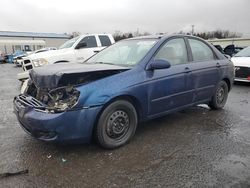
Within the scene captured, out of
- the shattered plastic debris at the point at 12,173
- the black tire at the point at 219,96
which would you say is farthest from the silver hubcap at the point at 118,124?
the black tire at the point at 219,96

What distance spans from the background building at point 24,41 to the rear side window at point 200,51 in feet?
136

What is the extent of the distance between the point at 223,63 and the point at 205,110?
1.11m

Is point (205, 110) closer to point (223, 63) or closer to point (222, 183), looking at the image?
point (223, 63)

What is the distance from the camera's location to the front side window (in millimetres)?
4484

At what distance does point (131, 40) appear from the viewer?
510cm

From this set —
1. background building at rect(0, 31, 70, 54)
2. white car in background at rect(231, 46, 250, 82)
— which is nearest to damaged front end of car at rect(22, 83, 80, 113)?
white car in background at rect(231, 46, 250, 82)

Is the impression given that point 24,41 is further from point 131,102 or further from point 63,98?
point 63,98

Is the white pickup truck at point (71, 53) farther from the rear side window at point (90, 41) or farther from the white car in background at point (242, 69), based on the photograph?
the white car in background at point (242, 69)

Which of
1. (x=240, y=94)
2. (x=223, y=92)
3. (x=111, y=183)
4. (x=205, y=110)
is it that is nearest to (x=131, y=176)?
(x=111, y=183)

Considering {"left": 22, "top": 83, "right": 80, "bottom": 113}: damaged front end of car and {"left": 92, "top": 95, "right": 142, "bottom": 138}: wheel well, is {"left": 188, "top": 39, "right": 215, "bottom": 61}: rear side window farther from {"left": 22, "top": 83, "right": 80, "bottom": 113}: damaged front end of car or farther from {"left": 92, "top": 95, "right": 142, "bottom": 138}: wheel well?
{"left": 22, "top": 83, "right": 80, "bottom": 113}: damaged front end of car

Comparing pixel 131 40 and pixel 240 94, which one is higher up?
pixel 131 40

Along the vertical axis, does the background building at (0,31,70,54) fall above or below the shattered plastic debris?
above

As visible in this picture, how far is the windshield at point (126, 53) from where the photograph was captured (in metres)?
4.33

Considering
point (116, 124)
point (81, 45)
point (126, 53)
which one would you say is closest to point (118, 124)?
point (116, 124)
